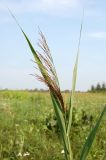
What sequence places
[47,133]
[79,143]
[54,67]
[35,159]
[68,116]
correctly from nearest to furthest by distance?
[54,67] → [68,116] → [35,159] → [79,143] → [47,133]

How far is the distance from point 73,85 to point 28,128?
3.70 m

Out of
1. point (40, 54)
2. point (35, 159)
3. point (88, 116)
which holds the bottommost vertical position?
point (35, 159)

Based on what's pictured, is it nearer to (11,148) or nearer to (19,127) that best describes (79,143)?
(11,148)

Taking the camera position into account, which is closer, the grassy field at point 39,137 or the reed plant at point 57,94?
the reed plant at point 57,94

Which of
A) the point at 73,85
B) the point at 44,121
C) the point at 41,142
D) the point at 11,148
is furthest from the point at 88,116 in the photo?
the point at 73,85

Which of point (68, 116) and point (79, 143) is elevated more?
point (68, 116)

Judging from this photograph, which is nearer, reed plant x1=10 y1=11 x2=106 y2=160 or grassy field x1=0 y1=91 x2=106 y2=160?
reed plant x1=10 y1=11 x2=106 y2=160

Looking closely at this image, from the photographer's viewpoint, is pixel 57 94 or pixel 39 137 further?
pixel 39 137

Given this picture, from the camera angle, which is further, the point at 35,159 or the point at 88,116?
the point at 88,116

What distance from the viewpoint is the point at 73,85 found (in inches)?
74.4

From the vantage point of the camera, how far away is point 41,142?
4734 millimetres

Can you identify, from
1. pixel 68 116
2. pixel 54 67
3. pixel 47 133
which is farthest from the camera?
pixel 47 133

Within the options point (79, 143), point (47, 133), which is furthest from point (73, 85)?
point (47, 133)

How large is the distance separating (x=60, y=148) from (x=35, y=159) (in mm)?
347
